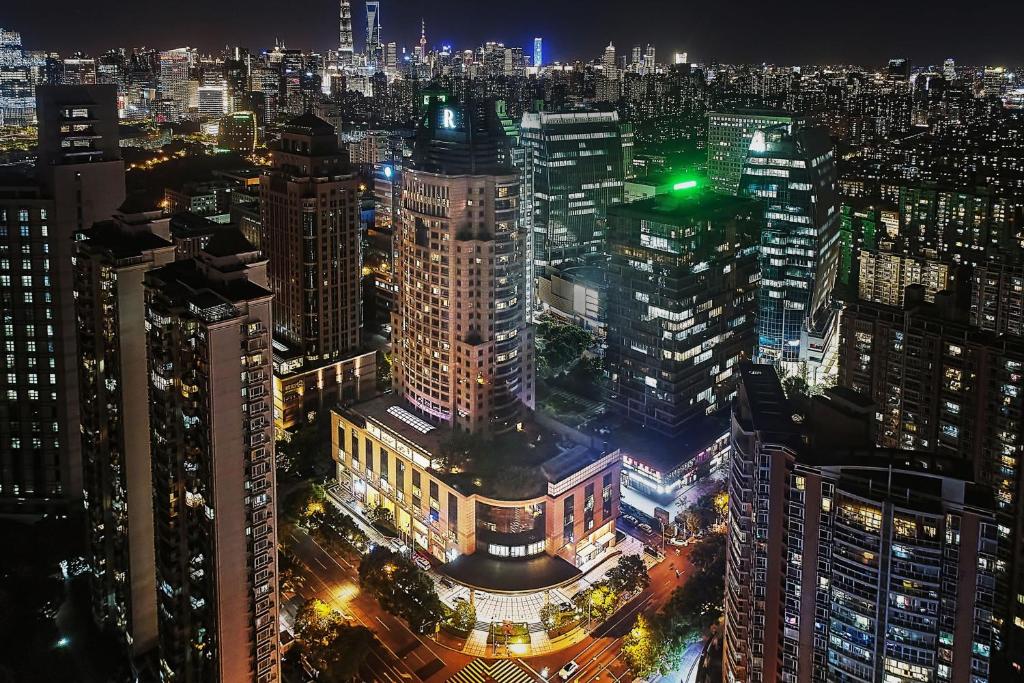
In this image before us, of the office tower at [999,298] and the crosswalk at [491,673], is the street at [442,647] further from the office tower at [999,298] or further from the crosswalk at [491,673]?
the office tower at [999,298]

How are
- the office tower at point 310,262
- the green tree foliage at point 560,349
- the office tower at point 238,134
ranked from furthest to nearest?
1. the office tower at point 238,134
2. the green tree foliage at point 560,349
3. the office tower at point 310,262

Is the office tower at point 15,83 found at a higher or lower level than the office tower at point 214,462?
higher

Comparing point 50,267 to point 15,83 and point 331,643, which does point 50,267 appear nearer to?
point 331,643

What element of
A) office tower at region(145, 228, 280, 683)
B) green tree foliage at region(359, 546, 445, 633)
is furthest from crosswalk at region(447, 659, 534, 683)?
office tower at region(145, 228, 280, 683)

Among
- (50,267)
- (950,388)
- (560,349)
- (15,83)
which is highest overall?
(15,83)

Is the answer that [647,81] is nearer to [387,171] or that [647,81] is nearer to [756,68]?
[756,68]

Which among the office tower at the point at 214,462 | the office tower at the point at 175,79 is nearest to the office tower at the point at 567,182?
the office tower at the point at 214,462

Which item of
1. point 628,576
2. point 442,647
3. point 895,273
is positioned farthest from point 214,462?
point 895,273
